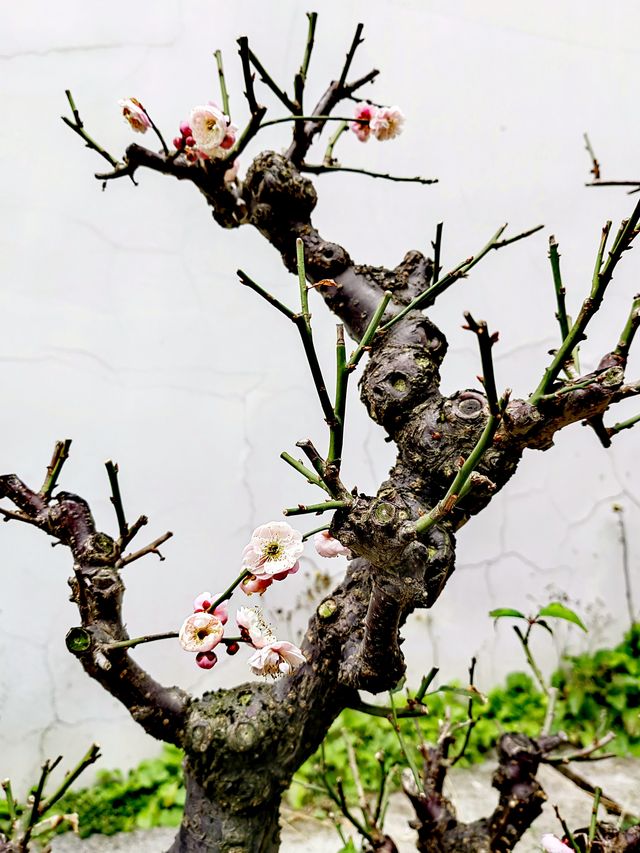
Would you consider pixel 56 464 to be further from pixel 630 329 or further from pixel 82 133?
pixel 630 329

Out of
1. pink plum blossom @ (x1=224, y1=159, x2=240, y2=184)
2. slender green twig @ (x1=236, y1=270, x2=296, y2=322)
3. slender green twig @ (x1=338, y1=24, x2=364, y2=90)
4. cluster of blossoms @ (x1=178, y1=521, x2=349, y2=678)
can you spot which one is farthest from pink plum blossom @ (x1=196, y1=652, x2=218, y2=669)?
slender green twig @ (x1=338, y1=24, x2=364, y2=90)

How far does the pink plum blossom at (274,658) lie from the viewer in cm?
68

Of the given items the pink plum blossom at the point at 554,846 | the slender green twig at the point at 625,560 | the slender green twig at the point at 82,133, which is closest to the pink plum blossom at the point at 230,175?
the slender green twig at the point at 82,133

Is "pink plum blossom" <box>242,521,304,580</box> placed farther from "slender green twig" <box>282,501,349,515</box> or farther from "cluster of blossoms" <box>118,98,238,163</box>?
"cluster of blossoms" <box>118,98,238,163</box>

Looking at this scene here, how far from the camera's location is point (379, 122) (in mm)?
1013

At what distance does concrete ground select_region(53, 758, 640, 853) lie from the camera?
1.40 m

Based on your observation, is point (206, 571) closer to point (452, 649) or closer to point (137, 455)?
point (137, 455)

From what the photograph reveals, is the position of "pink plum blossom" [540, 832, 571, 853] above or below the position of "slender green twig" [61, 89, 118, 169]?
below

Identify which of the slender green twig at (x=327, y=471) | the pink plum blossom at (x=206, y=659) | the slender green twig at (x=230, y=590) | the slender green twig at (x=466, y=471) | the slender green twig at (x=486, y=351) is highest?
the slender green twig at (x=230, y=590)

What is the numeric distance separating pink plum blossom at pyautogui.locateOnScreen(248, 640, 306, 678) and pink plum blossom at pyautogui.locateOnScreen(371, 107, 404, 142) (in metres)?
0.69

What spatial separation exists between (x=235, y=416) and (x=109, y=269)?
1.35ft

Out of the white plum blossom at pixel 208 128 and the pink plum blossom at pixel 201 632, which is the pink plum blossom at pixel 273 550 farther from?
the white plum blossom at pixel 208 128

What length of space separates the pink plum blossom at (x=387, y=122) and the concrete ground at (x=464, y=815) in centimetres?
121

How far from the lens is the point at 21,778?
1.47 meters
